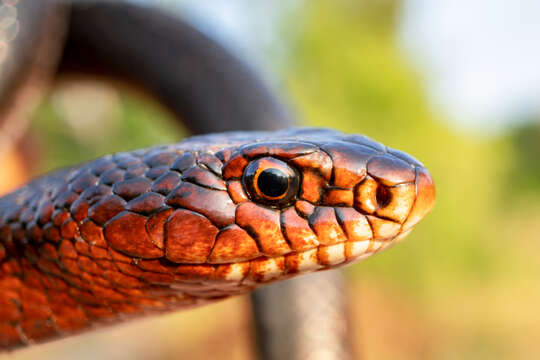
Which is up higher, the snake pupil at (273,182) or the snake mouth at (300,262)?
the snake pupil at (273,182)

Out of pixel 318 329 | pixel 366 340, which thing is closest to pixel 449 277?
pixel 366 340

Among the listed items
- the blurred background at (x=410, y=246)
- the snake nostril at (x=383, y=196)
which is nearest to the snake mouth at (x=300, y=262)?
the snake nostril at (x=383, y=196)

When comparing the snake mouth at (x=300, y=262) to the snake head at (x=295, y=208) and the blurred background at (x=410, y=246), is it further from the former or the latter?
the blurred background at (x=410, y=246)

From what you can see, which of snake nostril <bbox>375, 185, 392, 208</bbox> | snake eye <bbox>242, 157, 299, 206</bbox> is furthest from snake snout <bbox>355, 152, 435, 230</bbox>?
snake eye <bbox>242, 157, 299, 206</bbox>

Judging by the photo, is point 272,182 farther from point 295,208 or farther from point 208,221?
point 208,221

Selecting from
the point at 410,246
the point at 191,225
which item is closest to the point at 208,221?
the point at 191,225

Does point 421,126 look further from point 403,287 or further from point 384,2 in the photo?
point 384,2
